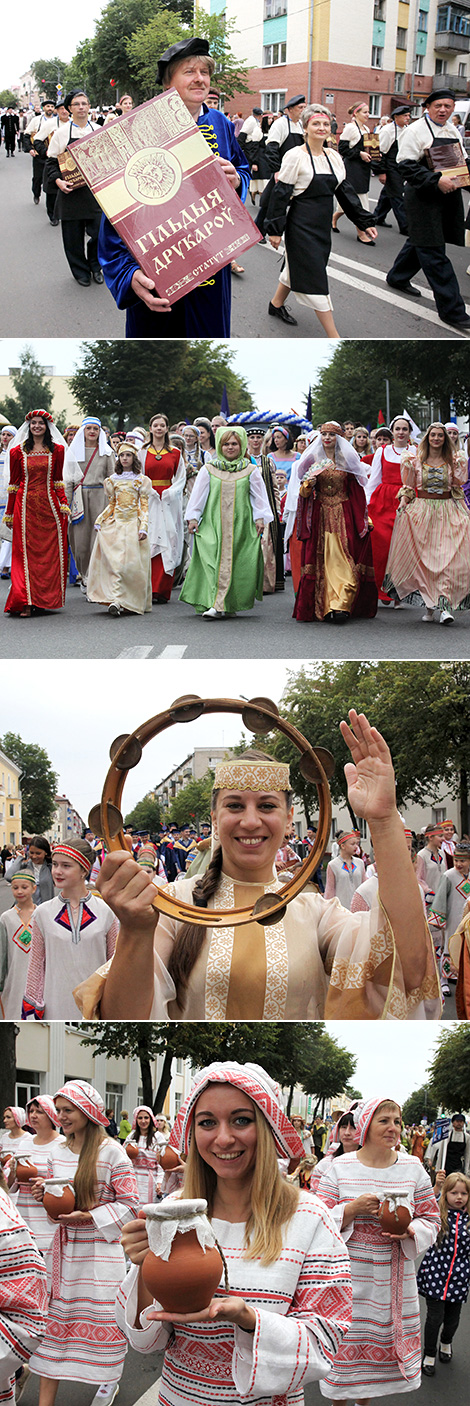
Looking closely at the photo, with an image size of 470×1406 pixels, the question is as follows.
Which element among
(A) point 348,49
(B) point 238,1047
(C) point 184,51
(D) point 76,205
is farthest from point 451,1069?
(A) point 348,49

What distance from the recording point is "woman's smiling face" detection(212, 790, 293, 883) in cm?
402

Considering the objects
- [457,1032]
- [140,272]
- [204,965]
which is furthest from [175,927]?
[140,272]

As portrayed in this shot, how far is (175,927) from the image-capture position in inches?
164

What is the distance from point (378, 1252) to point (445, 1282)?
1161 mm

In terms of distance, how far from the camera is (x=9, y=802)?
6207 millimetres

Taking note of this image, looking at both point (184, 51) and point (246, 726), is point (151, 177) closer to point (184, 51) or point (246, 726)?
point (184, 51)

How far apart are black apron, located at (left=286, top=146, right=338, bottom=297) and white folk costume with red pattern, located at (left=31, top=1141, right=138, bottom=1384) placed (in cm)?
477

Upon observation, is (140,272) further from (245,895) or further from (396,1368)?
(396,1368)

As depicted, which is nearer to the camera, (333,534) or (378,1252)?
(378,1252)

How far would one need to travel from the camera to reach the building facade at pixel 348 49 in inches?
280

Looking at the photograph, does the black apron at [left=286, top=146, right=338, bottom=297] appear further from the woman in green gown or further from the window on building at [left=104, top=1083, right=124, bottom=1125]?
the window on building at [left=104, top=1083, right=124, bottom=1125]

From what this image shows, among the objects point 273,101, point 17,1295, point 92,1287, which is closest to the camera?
point 17,1295

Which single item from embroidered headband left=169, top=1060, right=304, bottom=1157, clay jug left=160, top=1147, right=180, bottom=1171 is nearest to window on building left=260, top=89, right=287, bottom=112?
clay jug left=160, top=1147, right=180, bottom=1171

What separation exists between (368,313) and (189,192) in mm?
1567
